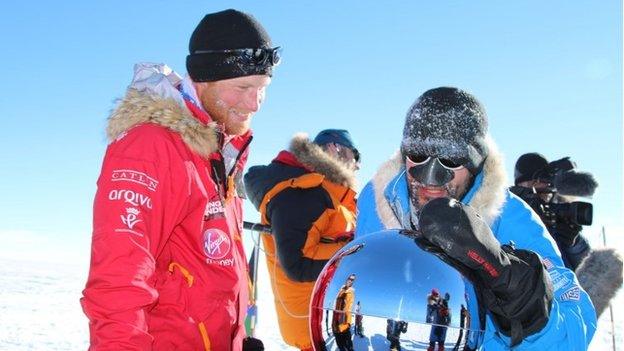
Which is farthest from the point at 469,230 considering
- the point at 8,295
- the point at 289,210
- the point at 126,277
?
the point at 8,295

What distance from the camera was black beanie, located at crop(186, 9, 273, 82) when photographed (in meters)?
2.61

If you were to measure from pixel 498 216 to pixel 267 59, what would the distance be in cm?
122

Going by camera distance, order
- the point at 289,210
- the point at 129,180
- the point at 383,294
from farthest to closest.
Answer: the point at 289,210
the point at 129,180
the point at 383,294

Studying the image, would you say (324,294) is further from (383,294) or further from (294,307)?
(294,307)

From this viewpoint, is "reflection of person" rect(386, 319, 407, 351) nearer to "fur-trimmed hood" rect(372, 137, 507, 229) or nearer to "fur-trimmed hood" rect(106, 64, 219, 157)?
"fur-trimmed hood" rect(372, 137, 507, 229)

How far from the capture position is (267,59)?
2723mm

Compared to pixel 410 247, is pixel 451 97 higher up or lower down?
higher up

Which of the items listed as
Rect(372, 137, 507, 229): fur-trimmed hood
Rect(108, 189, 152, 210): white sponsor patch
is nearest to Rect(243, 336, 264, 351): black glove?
Rect(372, 137, 507, 229): fur-trimmed hood

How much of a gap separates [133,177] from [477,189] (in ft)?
3.96

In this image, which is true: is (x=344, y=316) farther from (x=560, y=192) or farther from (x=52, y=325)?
(x=52, y=325)

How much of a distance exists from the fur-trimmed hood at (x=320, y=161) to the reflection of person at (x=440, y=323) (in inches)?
123

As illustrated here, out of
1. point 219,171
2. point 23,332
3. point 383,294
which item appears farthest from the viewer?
point 23,332

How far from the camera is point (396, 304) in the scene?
5.12ft

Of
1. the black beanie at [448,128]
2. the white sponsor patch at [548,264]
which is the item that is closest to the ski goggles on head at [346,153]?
the black beanie at [448,128]
